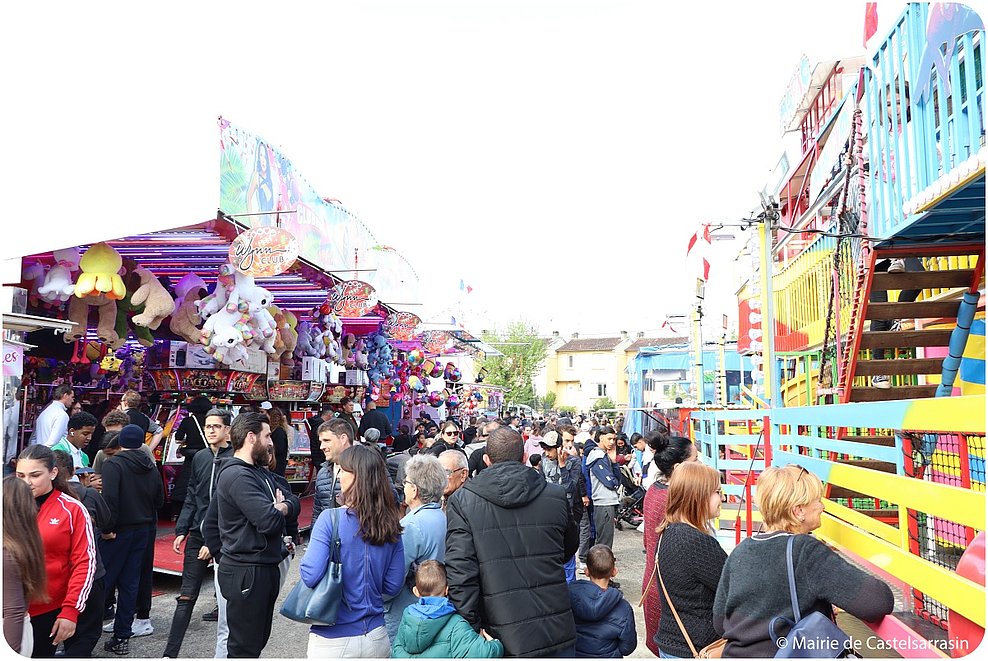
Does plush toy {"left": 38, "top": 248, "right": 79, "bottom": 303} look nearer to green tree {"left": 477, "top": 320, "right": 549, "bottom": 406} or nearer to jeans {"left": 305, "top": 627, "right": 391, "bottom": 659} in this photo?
jeans {"left": 305, "top": 627, "right": 391, "bottom": 659}

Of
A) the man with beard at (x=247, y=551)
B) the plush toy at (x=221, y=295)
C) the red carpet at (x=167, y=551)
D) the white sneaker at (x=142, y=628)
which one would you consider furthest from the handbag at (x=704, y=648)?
the plush toy at (x=221, y=295)

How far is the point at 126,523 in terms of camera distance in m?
5.64

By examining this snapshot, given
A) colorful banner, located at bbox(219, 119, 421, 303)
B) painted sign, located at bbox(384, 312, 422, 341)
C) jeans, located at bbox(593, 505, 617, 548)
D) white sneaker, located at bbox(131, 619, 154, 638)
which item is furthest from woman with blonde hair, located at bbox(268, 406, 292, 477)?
painted sign, located at bbox(384, 312, 422, 341)

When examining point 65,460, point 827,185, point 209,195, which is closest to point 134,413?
point 209,195

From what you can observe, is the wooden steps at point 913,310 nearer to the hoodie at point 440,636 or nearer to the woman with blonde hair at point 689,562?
the woman with blonde hair at point 689,562

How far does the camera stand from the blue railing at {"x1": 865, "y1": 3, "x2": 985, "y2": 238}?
4699 mm

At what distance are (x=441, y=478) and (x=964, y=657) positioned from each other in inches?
111

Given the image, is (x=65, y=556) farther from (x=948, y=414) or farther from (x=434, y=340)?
(x=434, y=340)

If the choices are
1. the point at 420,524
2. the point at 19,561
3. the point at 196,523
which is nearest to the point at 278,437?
the point at 196,523

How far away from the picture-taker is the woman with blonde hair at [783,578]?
2510 millimetres

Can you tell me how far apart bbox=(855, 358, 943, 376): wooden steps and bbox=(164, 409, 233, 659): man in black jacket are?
575 centimetres

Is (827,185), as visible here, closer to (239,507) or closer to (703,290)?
(703,290)

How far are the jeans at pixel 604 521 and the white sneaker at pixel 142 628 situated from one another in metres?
4.46

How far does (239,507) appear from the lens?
4168mm
